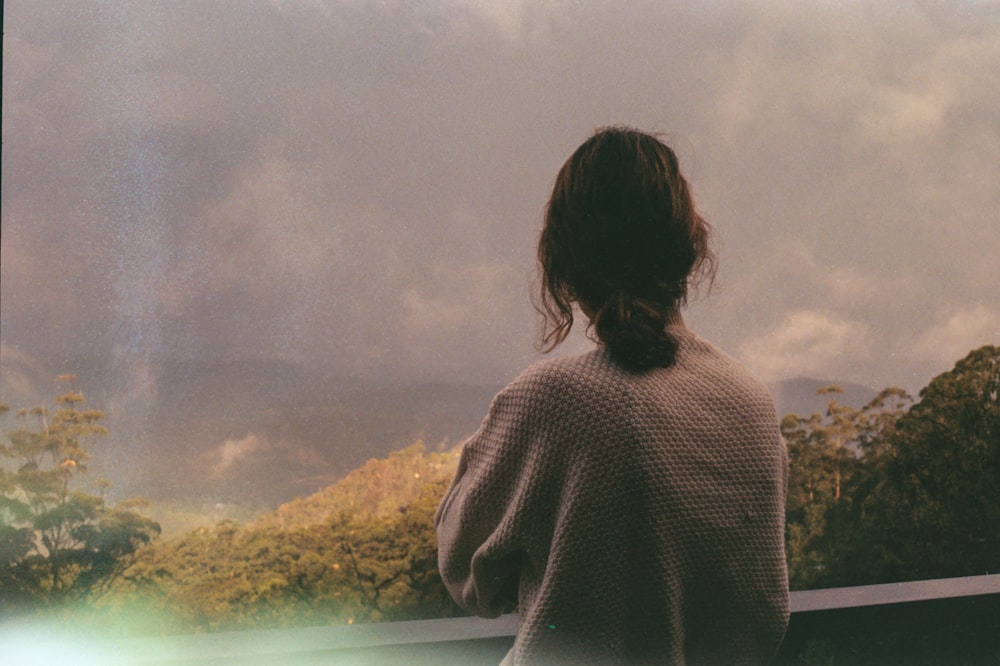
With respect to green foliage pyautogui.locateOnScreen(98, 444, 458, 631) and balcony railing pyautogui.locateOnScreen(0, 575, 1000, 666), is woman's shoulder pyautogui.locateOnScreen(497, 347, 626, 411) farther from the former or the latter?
green foliage pyautogui.locateOnScreen(98, 444, 458, 631)

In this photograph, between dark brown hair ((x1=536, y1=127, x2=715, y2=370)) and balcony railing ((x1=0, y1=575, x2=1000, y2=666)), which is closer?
dark brown hair ((x1=536, y1=127, x2=715, y2=370))

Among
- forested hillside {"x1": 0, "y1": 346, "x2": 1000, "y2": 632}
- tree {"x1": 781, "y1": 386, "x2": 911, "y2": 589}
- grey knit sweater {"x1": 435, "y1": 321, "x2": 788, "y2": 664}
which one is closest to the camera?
grey knit sweater {"x1": 435, "y1": 321, "x2": 788, "y2": 664}

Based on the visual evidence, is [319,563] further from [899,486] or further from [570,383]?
[899,486]

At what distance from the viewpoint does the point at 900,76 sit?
8.55 feet

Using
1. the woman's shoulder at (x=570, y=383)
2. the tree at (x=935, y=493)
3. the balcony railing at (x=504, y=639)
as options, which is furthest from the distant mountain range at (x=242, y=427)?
the tree at (x=935, y=493)

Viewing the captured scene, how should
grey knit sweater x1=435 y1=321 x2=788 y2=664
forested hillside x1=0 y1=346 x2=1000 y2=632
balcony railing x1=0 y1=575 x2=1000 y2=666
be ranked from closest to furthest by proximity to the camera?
grey knit sweater x1=435 y1=321 x2=788 y2=664 → balcony railing x1=0 y1=575 x2=1000 y2=666 → forested hillside x1=0 y1=346 x2=1000 y2=632

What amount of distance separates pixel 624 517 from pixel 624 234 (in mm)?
360

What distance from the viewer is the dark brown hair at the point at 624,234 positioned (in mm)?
1021

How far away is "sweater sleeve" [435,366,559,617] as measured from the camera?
3.23 feet

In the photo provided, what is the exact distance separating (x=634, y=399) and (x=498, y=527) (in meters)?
0.24

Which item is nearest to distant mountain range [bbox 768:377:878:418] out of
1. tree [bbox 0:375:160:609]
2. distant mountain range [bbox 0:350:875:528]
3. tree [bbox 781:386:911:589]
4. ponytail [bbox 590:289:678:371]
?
tree [bbox 781:386:911:589]

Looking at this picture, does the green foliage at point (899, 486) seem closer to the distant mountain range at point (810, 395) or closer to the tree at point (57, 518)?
the distant mountain range at point (810, 395)

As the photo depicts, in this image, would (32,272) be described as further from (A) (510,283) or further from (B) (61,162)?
(A) (510,283)

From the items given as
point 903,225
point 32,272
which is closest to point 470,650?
point 32,272
